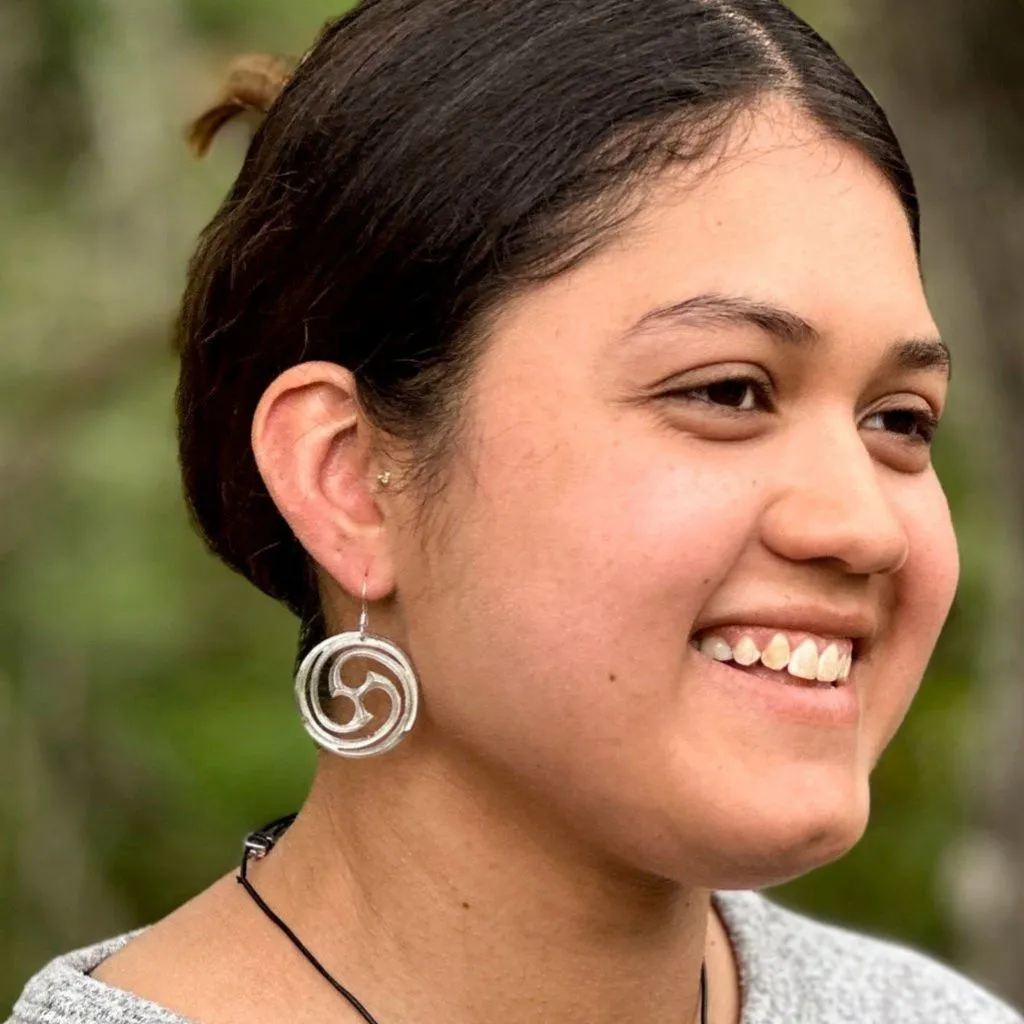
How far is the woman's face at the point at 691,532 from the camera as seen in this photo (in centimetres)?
156

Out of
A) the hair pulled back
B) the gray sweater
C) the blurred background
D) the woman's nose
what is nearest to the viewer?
the woman's nose

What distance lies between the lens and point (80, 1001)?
1777 mm

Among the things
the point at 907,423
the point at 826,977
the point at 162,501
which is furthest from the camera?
the point at 162,501

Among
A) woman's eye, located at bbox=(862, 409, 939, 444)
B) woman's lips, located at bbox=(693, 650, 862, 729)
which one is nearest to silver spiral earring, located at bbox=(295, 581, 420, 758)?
woman's lips, located at bbox=(693, 650, 862, 729)

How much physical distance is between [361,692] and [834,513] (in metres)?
0.56

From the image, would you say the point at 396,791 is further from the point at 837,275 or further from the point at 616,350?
the point at 837,275

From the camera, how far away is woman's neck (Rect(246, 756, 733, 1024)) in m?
1.75

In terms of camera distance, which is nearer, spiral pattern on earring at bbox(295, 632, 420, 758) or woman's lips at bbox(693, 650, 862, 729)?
woman's lips at bbox(693, 650, 862, 729)

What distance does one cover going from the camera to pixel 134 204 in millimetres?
4199

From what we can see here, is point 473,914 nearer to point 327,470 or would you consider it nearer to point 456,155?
point 327,470

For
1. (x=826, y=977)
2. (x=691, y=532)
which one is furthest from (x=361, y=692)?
(x=826, y=977)

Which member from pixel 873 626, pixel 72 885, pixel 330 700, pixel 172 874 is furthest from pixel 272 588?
pixel 172 874

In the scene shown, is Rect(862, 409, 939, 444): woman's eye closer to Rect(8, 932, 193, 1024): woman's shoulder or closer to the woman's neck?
the woman's neck

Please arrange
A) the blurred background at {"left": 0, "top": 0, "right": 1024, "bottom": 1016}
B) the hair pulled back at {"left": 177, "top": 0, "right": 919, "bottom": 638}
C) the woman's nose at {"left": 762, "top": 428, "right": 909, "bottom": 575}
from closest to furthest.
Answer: the woman's nose at {"left": 762, "top": 428, "right": 909, "bottom": 575}
the hair pulled back at {"left": 177, "top": 0, "right": 919, "bottom": 638}
the blurred background at {"left": 0, "top": 0, "right": 1024, "bottom": 1016}
